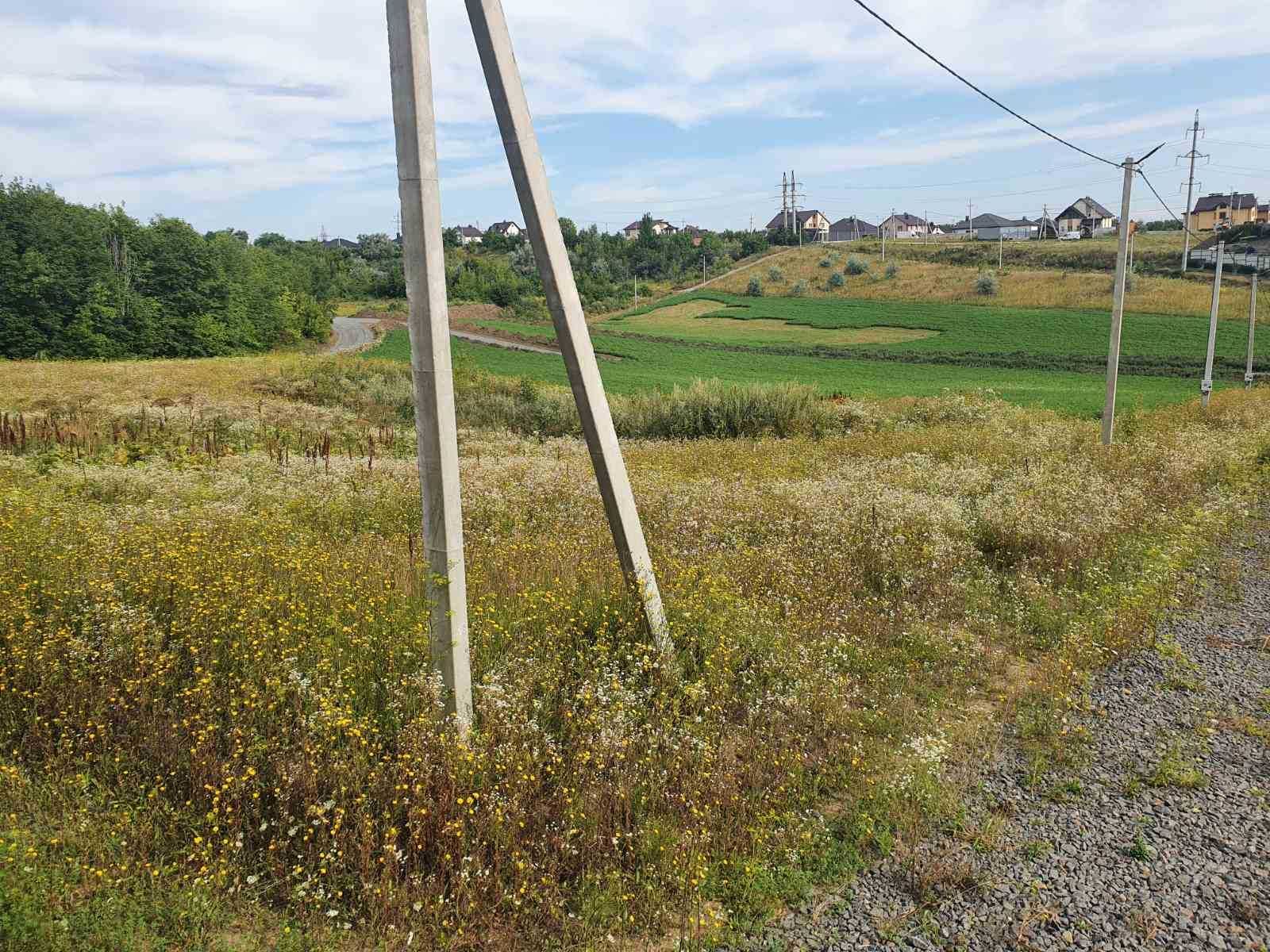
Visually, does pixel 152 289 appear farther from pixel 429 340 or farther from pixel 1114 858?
pixel 1114 858

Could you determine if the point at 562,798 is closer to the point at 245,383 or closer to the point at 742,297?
the point at 245,383

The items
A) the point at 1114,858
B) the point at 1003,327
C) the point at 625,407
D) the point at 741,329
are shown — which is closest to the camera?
the point at 1114,858

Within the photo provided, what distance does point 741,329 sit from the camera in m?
60.4

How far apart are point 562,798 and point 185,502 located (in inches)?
290

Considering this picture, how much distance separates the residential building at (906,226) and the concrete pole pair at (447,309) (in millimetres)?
139768

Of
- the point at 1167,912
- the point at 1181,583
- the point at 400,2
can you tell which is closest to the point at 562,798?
the point at 1167,912

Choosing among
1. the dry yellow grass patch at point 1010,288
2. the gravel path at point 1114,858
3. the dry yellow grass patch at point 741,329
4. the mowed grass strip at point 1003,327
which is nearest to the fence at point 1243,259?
the dry yellow grass patch at point 1010,288

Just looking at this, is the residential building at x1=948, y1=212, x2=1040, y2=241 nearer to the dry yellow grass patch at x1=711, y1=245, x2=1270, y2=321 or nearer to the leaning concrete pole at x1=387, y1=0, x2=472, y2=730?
the dry yellow grass patch at x1=711, y1=245, x2=1270, y2=321

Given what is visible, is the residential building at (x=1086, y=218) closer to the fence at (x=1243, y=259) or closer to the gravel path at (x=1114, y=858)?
the fence at (x=1243, y=259)

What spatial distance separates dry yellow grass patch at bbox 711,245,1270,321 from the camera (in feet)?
165

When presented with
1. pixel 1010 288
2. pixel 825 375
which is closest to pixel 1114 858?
pixel 825 375

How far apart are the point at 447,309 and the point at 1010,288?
214 ft

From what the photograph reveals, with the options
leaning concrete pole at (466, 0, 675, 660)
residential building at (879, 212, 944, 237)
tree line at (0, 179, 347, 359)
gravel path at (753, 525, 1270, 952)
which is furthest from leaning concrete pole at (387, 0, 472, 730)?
residential building at (879, 212, 944, 237)

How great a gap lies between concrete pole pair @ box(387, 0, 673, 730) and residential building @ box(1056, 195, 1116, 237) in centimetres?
11678
